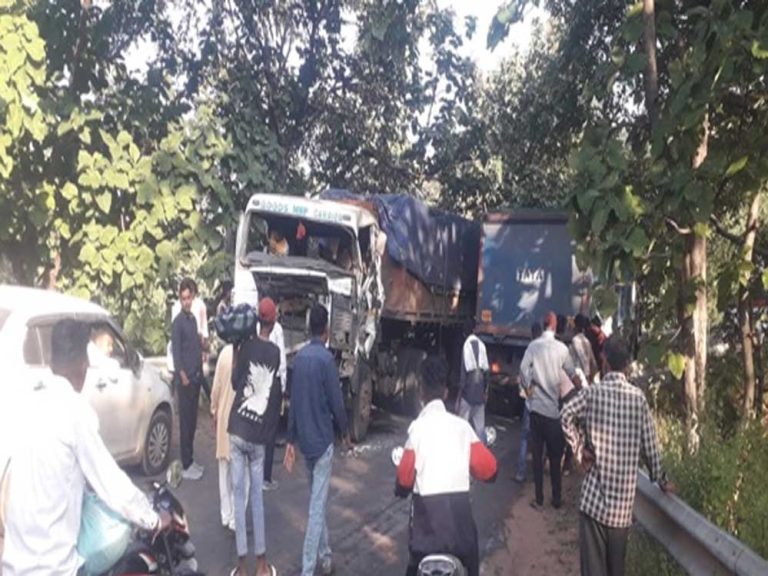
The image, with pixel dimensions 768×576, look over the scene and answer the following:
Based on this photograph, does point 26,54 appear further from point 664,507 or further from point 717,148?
point 664,507

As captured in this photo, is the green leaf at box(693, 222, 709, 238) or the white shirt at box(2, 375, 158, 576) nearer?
the white shirt at box(2, 375, 158, 576)

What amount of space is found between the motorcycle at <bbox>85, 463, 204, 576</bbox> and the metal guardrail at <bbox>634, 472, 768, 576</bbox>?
7.78 ft

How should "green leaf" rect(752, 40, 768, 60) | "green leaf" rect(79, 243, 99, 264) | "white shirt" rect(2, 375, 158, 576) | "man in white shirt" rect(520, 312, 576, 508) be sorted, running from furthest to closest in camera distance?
"green leaf" rect(79, 243, 99, 264), "man in white shirt" rect(520, 312, 576, 508), "green leaf" rect(752, 40, 768, 60), "white shirt" rect(2, 375, 158, 576)

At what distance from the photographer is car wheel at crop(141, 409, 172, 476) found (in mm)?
8492

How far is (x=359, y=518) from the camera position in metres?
7.61

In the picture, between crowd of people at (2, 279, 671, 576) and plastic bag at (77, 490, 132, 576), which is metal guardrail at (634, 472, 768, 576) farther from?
plastic bag at (77, 490, 132, 576)

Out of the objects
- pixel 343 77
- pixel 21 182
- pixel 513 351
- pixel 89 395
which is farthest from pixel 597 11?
pixel 89 395

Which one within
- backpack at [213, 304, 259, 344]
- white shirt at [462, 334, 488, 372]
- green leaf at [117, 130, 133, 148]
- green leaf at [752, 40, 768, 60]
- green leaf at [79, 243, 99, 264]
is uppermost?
green leaf at [117, 130, 133, 148]

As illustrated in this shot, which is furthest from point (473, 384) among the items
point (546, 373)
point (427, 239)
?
point (427, 239)

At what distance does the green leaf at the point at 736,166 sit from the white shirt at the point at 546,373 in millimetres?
3167

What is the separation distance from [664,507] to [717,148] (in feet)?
7.78

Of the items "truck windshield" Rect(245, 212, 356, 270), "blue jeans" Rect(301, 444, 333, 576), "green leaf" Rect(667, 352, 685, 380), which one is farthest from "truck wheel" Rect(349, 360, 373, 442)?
"green leaf" Rect(667, 352, 685, 380)

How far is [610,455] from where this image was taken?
4691 mm

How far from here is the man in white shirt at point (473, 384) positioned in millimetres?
9508
